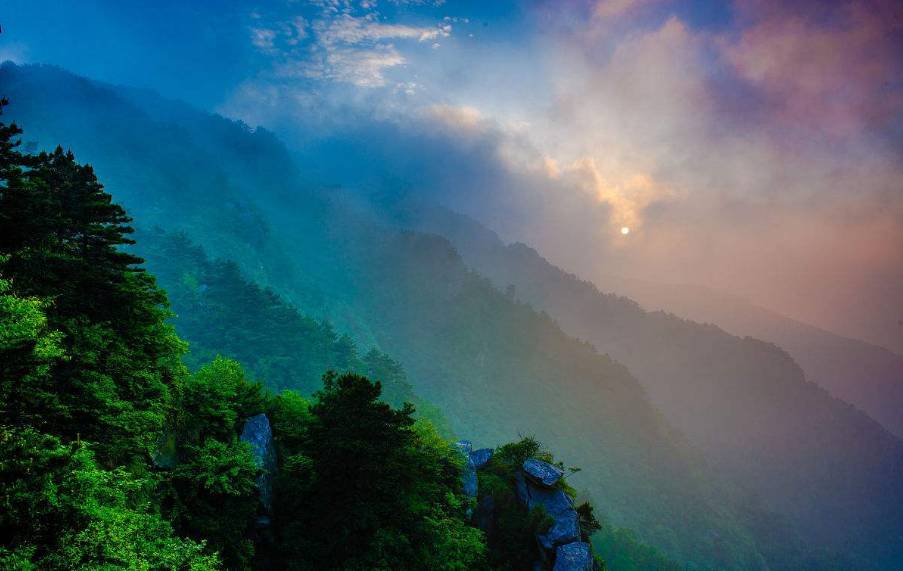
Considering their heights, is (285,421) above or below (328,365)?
below

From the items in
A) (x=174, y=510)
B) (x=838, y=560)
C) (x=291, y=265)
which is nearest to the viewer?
(x=174, y=510)

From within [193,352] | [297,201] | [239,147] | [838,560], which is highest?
[239,147]

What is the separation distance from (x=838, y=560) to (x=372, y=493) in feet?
678

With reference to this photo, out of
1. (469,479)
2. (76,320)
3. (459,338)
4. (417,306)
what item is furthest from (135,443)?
(417,306)

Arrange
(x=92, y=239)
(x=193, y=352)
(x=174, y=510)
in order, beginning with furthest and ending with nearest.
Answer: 1. (x=193, y=352)
2. (x=92, y=239)
3. (x=174, y=510)

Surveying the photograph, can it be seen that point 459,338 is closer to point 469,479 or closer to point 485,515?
point 485,515

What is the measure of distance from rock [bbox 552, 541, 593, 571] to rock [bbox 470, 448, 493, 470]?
718cm

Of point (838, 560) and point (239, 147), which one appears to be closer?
point (838, 560)

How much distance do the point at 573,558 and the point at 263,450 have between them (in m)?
17.9

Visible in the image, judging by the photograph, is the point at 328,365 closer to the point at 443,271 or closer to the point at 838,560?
the point at 443,271

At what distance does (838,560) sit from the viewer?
13125 centimetres

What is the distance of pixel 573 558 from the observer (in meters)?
20.6

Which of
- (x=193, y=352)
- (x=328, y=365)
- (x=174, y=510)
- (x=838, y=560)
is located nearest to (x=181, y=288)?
(x=193, y=352)

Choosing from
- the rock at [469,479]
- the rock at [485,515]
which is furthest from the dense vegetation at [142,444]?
the rock at [485,515]
